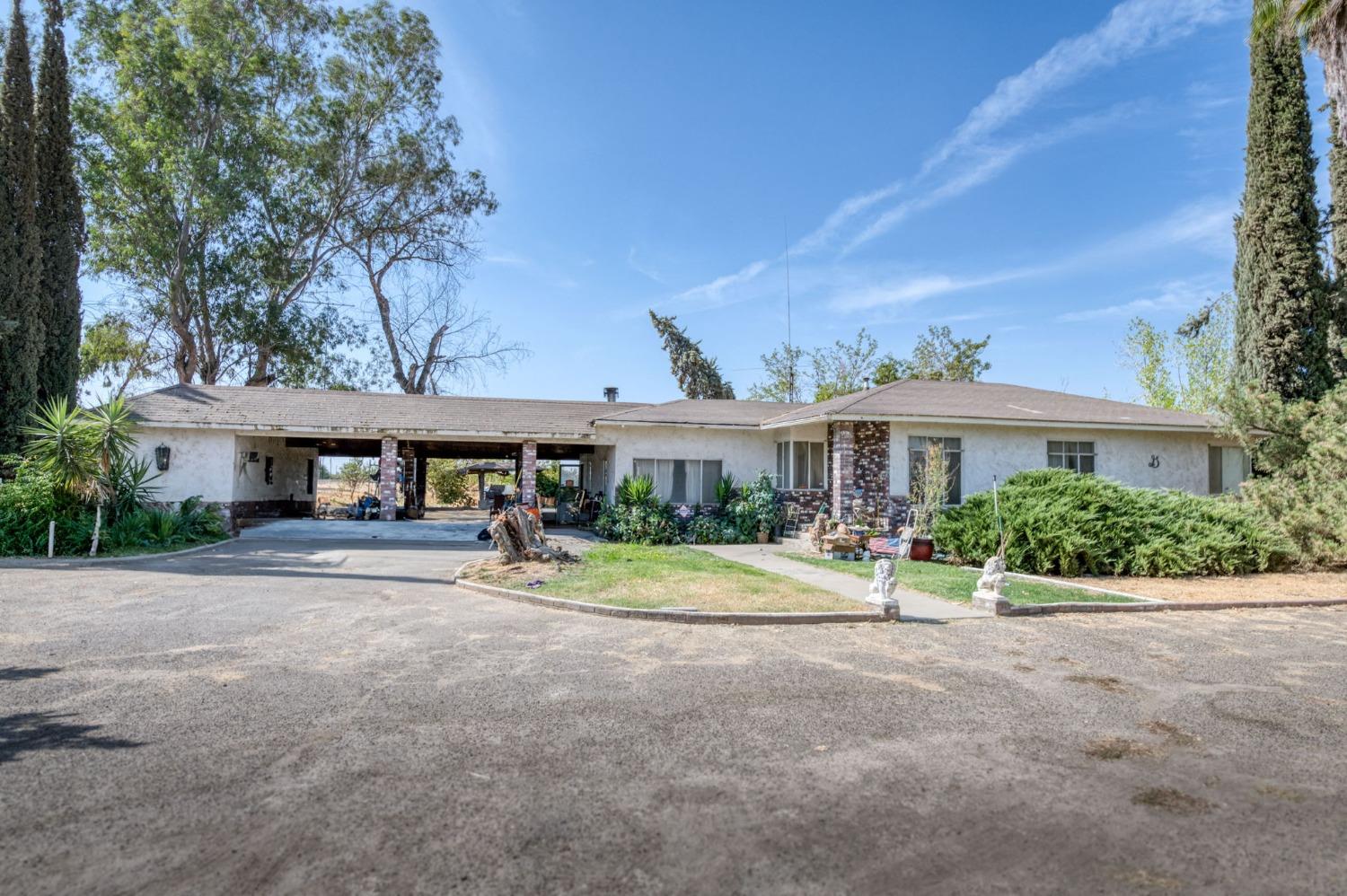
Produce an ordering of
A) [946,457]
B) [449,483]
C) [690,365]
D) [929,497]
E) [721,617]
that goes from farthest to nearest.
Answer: [690,365], [449,483], [946,457], [929,497], [721,617]

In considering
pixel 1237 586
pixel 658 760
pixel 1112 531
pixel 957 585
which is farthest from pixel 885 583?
pixel 1237 586

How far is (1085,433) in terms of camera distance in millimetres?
17734

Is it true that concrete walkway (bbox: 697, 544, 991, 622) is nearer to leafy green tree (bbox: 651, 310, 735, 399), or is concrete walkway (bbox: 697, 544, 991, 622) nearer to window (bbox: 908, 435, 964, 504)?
window (bbox: 908, 435, 964, 504)

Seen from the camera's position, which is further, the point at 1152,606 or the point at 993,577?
the point at 1152,606

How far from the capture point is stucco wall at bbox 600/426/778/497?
19781mm

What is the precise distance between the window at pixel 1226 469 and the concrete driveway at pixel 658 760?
13.0 m

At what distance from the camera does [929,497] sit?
50.0ft

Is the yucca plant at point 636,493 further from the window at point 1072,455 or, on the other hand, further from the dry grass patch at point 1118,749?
the dry grass patch at point 1118,749

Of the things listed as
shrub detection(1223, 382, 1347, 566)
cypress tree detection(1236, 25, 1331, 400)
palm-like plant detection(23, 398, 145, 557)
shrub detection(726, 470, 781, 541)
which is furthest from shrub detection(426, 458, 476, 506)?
cypress tree detection(1236, 25, 1331, 400)

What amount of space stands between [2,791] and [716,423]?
1702 centimetres

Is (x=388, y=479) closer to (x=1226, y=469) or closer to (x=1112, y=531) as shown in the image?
(x=1112, y=531)

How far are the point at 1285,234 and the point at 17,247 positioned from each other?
106 ft

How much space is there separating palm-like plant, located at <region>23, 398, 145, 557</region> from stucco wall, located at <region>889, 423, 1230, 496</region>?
1645 centimetres

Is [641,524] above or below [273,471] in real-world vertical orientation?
below
